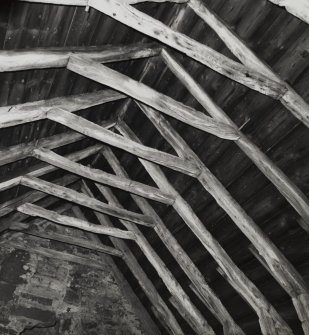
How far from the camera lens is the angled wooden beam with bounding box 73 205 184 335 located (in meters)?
4.98

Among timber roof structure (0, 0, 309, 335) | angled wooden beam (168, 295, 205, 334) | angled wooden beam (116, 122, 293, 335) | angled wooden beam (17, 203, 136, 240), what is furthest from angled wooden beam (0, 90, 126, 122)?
angled wooden beam (168, 295, 205, 334)

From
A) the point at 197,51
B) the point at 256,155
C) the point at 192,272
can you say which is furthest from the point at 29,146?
the point at 192,272

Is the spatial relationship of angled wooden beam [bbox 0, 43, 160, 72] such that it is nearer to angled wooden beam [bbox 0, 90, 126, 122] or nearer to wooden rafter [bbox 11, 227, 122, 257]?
angled wooden beam [bbox 0, 90, 126, 122]

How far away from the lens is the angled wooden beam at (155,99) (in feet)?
8.07

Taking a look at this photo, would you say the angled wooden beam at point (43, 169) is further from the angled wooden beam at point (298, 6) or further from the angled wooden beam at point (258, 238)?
the angled wooden beam at point (298, 6)

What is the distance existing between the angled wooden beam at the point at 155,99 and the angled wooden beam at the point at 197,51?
464 millimetres

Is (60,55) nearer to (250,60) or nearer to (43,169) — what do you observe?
(250,60)

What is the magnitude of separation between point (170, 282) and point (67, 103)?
9.41 ft

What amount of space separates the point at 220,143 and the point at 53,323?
15.0 ft

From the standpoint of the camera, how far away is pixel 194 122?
2.66 m

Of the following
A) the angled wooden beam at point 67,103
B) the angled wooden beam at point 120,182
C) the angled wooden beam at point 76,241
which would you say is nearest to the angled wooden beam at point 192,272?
the angled wooden beam at point 120,182

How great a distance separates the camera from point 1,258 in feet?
18.9

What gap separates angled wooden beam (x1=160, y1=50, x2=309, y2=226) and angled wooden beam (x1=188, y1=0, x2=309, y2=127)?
48cm

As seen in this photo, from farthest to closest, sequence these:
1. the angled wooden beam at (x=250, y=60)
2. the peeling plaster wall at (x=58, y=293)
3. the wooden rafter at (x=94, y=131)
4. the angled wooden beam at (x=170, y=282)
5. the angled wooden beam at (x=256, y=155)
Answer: the peeling plaster wall at (x=58, y=293) < the angled wooden beam at (x=170, y=282) < the wooden rafter at (x=94, y=131) < the angled wooden beam at (x=256, y=155) < the angled wooden beam at (x=250, y=60)
